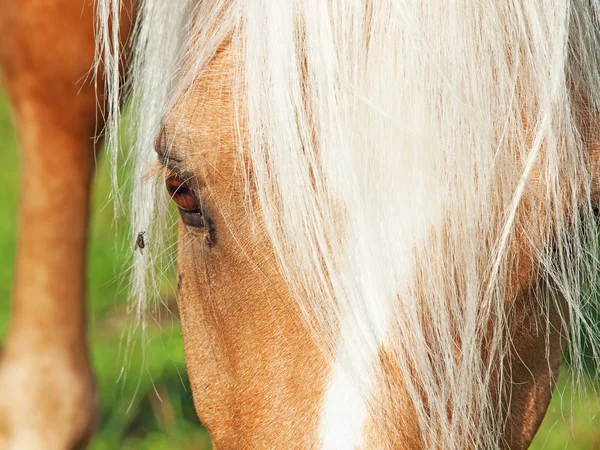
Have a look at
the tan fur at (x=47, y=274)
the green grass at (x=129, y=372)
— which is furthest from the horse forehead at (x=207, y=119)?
the tan fur at (x=47, y=274)

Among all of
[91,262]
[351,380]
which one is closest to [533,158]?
[351,380]

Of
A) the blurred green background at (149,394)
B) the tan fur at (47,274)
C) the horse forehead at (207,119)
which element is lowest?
the blurred green background at (149,394)

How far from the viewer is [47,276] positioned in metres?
1.75

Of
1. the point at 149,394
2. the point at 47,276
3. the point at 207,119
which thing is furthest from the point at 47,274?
the point at 207,119

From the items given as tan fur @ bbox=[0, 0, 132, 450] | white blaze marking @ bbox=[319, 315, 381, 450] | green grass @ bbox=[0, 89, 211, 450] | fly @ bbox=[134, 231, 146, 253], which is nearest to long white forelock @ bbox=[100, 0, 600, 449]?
white blaze marking @ bbox=[319, 315, 381, 450]

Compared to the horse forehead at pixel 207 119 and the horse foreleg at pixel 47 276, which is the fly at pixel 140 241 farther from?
the horse foreleg at pixel 47 276

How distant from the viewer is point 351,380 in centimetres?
78

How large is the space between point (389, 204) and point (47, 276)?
112 cm

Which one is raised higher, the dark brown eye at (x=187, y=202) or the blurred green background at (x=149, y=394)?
the dark brown eye at (x=187, y=202)

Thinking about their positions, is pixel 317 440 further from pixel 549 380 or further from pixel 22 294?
pixel 22 294

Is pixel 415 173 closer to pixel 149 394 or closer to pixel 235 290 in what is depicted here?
pixel 235 290

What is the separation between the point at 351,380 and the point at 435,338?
4.0 inches

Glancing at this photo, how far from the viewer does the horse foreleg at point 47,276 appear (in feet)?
5.33

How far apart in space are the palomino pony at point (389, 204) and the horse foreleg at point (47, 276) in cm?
69
